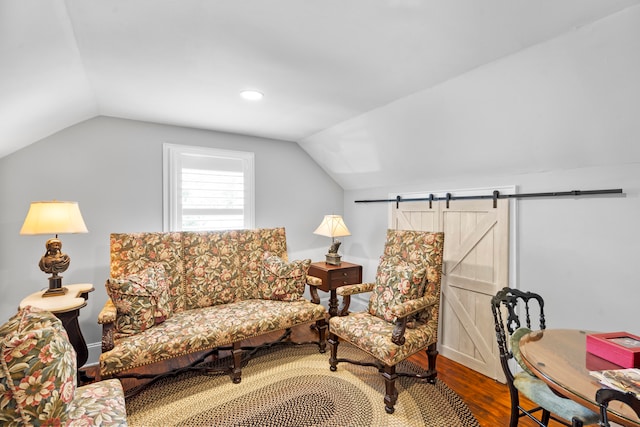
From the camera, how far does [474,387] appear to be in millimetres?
2469

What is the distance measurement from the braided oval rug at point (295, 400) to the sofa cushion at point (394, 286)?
58cm

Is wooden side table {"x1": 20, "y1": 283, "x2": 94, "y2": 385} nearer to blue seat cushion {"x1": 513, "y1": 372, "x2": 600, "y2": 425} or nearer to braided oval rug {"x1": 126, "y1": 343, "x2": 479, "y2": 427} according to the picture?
braided oval rug {"x1": 126, "y1": 343, "x2": 479, "y2": 427}

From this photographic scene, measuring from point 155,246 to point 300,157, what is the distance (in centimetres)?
213

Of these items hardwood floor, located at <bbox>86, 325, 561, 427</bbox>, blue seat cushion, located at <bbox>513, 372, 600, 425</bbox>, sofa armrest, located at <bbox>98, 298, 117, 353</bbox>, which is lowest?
hardwood floor, located at <bbox>86, 325, 561, 427</bbox>

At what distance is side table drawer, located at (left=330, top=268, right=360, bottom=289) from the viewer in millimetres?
3450

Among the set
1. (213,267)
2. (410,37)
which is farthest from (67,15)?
(213,267)

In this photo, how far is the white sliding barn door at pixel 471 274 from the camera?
8.46 feet


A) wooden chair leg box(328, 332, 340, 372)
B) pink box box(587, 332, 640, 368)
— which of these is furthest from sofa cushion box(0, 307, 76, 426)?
pink box box(587, 332, 640, 368)

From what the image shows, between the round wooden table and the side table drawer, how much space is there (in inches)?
78.8

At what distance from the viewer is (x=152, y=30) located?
5.26 feet

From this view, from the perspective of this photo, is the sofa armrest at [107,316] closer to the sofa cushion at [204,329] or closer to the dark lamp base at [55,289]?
the sofa cushion at [204,329]

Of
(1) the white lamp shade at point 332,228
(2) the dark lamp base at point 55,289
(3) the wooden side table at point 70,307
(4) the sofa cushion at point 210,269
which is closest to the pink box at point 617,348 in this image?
(1) the white lamp shade at point 332,228

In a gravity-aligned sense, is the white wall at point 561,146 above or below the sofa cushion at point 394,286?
above

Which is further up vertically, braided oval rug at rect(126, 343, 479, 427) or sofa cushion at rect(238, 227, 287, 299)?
sofa cushion at rect(238, 227, 287, 299)
